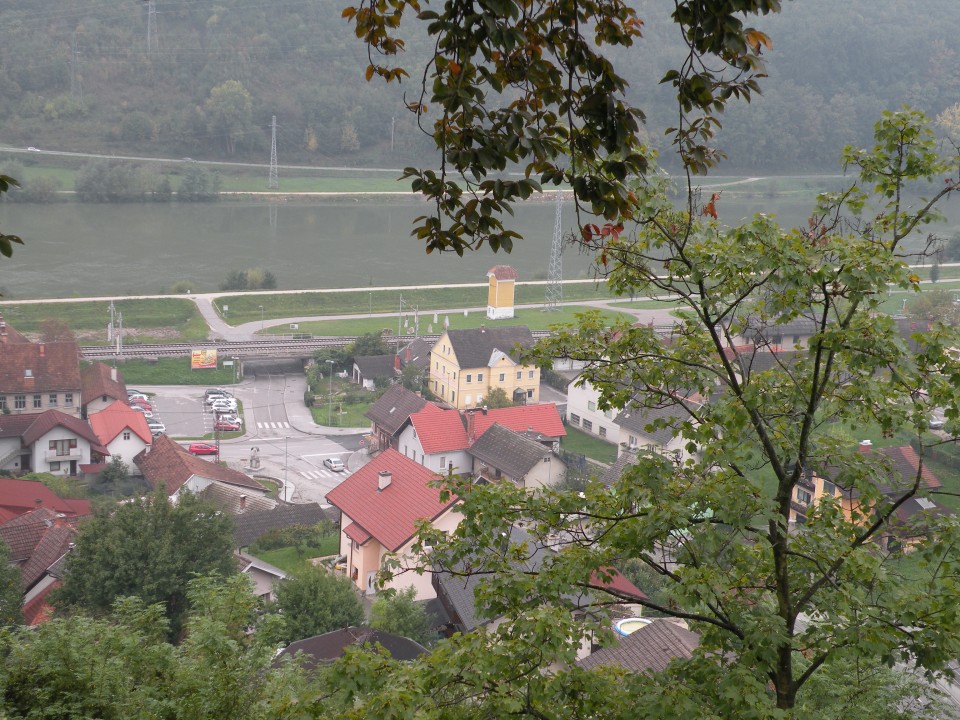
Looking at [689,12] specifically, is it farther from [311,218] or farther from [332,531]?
[311,218]

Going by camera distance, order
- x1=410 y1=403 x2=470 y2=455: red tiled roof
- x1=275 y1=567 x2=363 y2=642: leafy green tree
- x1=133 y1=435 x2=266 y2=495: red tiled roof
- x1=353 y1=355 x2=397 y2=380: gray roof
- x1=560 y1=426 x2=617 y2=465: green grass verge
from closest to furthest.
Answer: x1=275 y1=567 x2=363 y2=642: leafy green tree, x1=133 y1=435 x2=266 y2=495: red tiled roof, x1=410 y1=403 x2=470 y2=455: red tiled roof, x1=560 y1=426 x2=617 y2=465: green grass verge, x1=353 y1=355 x2=397 y2=380: gray roof

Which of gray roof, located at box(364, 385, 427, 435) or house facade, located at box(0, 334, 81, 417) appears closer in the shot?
gray roof, located at box(364, 385, 427, 435)

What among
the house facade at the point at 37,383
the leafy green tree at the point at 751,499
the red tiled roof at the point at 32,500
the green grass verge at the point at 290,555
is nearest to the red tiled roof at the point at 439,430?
the green grass verge at the point at 290,555

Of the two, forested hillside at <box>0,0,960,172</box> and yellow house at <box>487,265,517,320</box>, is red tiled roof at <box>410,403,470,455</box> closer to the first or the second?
yellow house at <box>487,265,517,320</box>

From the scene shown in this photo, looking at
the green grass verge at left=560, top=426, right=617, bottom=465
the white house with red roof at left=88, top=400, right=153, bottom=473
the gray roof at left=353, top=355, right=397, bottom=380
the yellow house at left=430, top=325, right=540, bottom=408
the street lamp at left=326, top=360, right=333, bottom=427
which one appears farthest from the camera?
the gray roof at left=353, top=355, right=397, bottom=380

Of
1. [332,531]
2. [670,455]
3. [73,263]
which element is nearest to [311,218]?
[73,263]

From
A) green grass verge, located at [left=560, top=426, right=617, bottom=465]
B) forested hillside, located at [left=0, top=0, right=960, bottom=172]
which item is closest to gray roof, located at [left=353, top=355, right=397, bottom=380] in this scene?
green grass verge, located at [left=560, top=426, right=617, bottom=465]

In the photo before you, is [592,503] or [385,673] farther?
[592,503]
